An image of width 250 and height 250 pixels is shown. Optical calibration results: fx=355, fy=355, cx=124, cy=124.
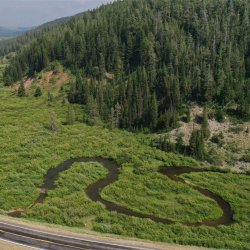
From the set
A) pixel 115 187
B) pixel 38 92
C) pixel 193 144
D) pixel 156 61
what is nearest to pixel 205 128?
pixel 193 144

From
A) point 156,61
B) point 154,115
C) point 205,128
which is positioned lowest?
point 205,128

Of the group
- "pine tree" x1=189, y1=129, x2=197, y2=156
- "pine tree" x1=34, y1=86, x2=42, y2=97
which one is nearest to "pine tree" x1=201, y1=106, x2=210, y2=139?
"pine tree" x1=189, y1=129, x2=197, y2=156

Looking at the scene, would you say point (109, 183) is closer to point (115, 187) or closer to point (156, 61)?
point (115, 187)

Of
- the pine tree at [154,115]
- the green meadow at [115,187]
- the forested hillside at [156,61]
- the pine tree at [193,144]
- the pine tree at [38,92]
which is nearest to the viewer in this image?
the green meadow at [115,187]

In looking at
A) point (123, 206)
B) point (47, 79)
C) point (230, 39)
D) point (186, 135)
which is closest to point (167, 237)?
point (123, 206)

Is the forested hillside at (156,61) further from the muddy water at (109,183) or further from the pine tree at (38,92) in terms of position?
the muddy water at (109,183)

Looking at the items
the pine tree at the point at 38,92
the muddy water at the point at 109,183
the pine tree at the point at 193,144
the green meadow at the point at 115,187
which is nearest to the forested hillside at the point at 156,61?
the pine tree at the point at 193,144
